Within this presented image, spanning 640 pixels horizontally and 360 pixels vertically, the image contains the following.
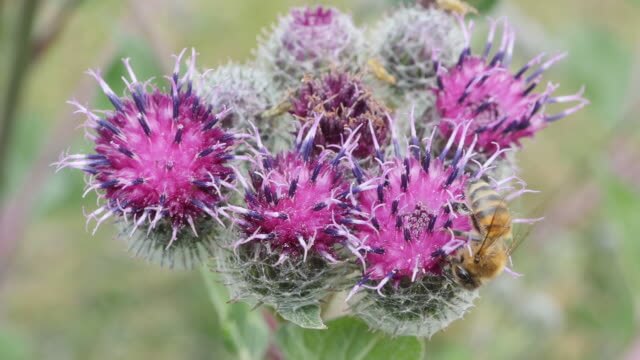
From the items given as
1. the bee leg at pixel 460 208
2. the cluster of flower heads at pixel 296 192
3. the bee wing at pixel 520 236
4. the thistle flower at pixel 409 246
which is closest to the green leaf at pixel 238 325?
the cluster of flower heads at pixel 296 192

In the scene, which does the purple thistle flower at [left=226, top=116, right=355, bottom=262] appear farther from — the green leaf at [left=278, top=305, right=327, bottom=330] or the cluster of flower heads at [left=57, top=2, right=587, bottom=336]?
the green leaf at [left=278, top=305, right=327, bottom=330]

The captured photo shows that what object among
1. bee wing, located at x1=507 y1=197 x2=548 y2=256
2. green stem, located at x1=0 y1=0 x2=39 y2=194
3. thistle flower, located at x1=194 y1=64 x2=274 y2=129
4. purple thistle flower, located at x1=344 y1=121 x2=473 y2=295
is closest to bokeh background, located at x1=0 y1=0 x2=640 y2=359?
green stem, located at x1=0 y1=0 x2=39 y2=194

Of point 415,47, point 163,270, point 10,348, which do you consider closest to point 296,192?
point 415,47

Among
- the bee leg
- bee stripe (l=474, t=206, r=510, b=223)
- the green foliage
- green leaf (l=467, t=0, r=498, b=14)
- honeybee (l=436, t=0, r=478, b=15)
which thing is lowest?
the green foliage

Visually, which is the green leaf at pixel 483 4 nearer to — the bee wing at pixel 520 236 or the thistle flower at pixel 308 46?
the thistle flower at pixel 308 46

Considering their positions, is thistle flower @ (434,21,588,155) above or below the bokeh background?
above

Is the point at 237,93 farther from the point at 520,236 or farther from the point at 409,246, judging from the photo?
the point at 520,236

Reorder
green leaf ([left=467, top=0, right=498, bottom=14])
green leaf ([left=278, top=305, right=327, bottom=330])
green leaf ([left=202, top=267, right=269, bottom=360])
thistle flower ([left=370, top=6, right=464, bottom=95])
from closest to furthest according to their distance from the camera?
green leaf ([left=278, top=305, right=327, bottom=330]) → green leaf ([left=202, top=267, right=269, bottom=360]) → thistle flower ([left=370, top=6, right=464, bottom=95]) → green leaf ([left=467, top=0, right=498, bottom=14])
